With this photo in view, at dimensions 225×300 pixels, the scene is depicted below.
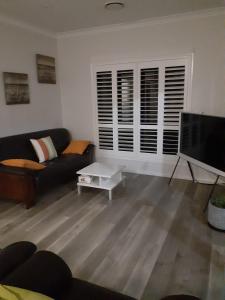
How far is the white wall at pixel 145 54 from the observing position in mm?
Answer: 3893

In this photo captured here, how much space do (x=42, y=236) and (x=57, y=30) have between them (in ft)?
12.3

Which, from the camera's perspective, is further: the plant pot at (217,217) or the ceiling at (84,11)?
the ceiling at (84,11)

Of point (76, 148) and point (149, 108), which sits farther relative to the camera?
point (76, 148)

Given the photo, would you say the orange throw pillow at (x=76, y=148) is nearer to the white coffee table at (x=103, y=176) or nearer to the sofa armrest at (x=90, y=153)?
the sofa armrest at (x=90, y=153)

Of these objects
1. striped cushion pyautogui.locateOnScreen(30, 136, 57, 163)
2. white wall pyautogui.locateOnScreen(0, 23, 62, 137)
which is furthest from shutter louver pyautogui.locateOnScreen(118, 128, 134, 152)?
white wall pyautogui.locateOnScreen(0, 23, 62, 137)

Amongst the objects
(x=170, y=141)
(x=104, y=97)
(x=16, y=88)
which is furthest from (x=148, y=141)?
(x=16, y=88)

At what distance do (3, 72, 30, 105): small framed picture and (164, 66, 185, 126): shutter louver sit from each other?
242 centimetres

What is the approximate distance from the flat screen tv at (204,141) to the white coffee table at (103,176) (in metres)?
1.07

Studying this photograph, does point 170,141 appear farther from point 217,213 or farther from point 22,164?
point 22,164

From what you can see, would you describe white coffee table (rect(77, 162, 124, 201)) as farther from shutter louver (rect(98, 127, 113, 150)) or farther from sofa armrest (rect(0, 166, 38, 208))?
shutter louver (rect(98, 127, 113, 150))

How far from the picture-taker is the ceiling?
3.33 meters

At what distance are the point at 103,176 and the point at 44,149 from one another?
125cm

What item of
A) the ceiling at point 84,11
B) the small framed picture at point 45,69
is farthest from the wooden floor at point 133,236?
the ceiling at point 84,11

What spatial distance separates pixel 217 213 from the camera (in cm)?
270
